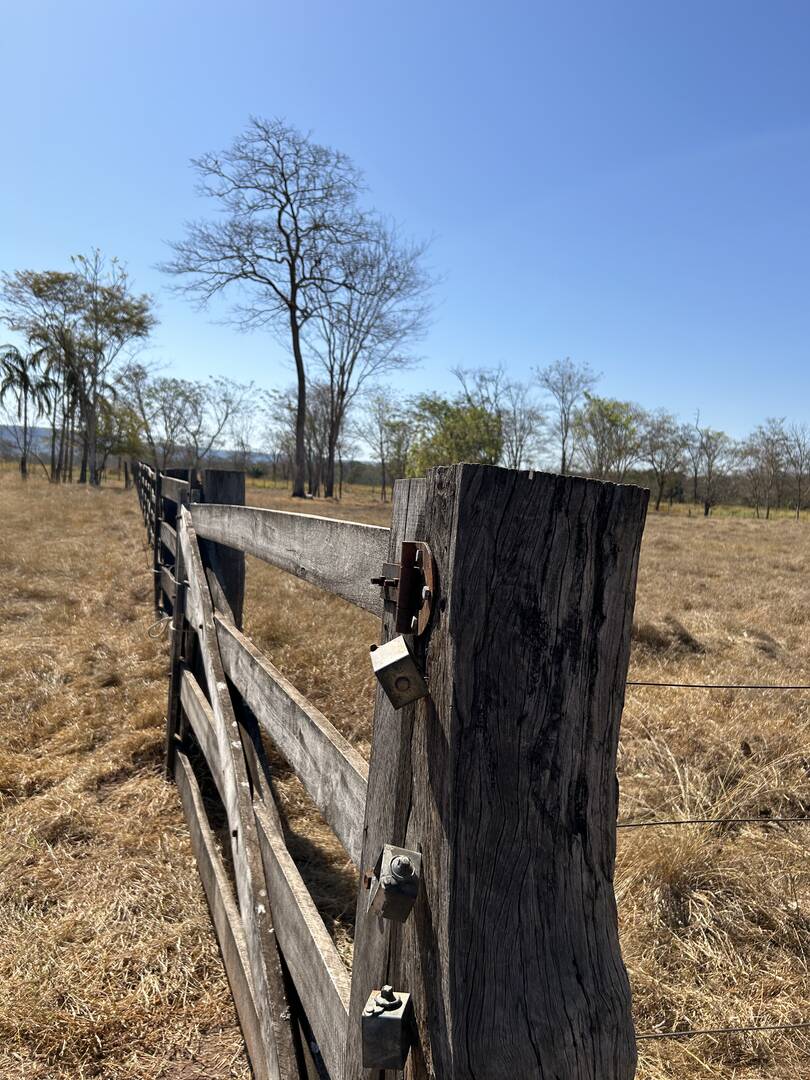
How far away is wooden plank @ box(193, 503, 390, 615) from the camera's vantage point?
4.00 ft

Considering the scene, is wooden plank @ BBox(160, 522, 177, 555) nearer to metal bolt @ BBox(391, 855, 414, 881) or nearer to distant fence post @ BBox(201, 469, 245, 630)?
distant fence post @ BBox(201, 469, 245, 630)

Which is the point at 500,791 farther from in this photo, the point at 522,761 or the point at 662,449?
the point at 662,449

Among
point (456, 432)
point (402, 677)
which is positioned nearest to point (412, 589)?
point (402, 677)

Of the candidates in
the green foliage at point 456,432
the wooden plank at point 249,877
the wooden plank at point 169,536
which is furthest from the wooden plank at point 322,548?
the green foliage at point 456,432

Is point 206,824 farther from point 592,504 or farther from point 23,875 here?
point 592,504

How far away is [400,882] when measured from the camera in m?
0.90

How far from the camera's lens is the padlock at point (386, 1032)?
92 centimetres

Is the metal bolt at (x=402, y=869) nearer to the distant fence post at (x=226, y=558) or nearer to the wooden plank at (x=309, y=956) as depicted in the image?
the wooden plank at (x=309, y=956)

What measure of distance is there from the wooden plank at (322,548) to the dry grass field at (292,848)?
4.91 feet

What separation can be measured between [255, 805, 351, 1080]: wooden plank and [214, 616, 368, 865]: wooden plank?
251 millimetres

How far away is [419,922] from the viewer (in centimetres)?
94

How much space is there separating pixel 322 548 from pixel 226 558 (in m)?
1.96

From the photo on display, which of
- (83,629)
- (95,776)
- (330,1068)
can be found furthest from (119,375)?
(330,1068)

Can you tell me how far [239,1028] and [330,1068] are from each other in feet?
3.36
